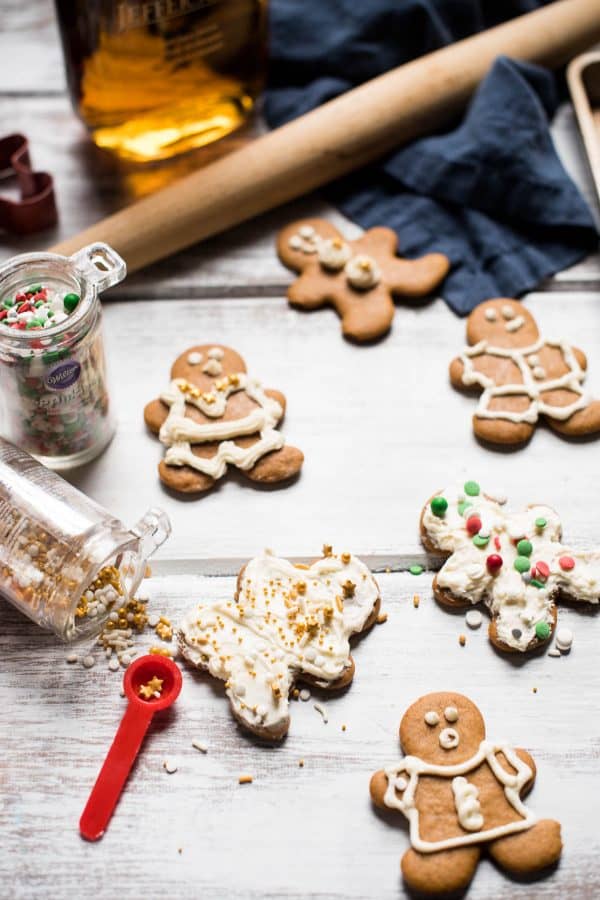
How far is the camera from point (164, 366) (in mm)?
1254

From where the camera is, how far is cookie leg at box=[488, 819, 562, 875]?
93cm

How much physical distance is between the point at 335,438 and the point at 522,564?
0.81 ft

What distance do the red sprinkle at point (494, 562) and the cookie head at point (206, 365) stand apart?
1.13 ft

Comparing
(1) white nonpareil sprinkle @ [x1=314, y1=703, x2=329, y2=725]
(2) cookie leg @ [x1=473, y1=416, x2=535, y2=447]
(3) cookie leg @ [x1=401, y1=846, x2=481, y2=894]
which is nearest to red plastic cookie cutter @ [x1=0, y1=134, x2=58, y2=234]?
(2) cookie leg @ [x1=473, y1=416, x2=535, y2=447]

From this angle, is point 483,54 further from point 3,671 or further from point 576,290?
point 3,671

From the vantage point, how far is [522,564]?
1.08 meters

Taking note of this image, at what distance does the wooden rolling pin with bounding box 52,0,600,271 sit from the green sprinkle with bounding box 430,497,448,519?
0.44 m

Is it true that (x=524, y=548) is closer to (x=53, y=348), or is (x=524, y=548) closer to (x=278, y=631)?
(x=278, y=631)

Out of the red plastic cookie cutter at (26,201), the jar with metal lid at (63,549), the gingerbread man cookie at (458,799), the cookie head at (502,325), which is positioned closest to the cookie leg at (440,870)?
the gingerbread man cookie at (458,799)

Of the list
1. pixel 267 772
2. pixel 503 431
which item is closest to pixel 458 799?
pixel 267 772

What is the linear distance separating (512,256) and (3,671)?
740 millimetres

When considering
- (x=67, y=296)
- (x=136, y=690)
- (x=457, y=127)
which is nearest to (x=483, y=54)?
(x=457, y=127)

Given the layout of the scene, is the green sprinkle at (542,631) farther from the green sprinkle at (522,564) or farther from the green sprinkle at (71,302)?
the green sprinkle at (71,302)

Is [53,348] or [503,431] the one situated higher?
[53,348]
